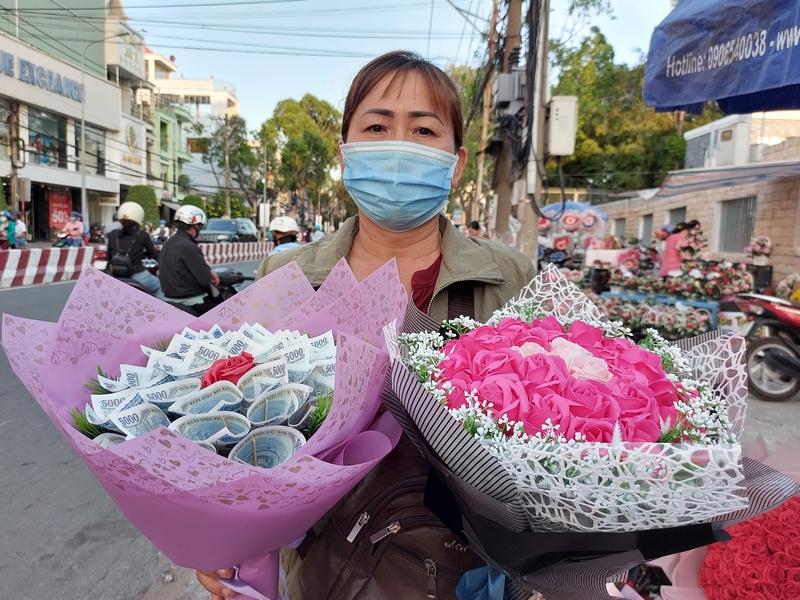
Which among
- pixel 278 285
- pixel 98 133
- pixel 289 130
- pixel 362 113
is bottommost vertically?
pixel 278 285

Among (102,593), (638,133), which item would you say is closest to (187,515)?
(102,593)

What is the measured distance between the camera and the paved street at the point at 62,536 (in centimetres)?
245

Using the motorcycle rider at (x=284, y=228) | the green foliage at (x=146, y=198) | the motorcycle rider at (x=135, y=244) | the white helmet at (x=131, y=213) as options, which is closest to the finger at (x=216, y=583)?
the motorcycle rider at (x=135, y=244)

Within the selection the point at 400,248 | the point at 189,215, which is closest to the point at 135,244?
the point at 189,215

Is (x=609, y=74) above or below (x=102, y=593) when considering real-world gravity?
above

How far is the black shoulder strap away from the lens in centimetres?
159

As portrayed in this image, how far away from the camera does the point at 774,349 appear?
5125mm

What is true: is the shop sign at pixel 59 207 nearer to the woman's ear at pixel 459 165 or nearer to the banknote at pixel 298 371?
the woman's ear at pixel 459 165

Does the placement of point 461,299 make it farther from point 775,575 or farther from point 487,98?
point 487,98

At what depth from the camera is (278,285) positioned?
1280 mm

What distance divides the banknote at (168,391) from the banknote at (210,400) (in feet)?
0.08

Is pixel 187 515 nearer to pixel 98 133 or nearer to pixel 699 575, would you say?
pixel 699 575

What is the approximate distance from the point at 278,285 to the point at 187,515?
57 cm

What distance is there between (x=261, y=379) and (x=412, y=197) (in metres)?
0.93
